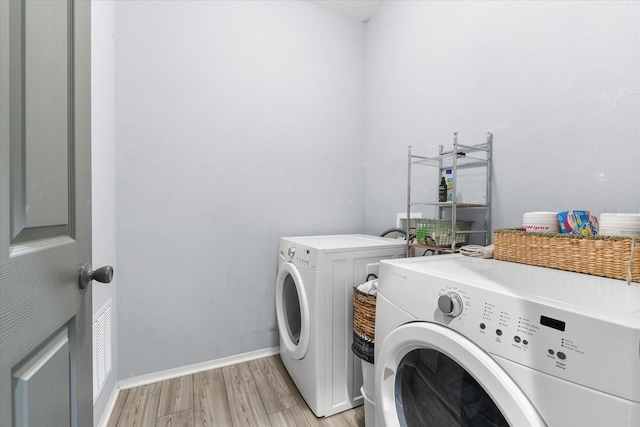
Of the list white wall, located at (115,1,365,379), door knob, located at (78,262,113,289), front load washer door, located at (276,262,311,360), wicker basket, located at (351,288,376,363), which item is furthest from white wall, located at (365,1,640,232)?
door knob, located at (78,262,113,289)

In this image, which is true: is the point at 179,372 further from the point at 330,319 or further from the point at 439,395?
the point at 439,395

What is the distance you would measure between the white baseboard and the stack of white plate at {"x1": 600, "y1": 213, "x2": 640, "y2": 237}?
1837mm

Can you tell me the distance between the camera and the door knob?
2.28ft

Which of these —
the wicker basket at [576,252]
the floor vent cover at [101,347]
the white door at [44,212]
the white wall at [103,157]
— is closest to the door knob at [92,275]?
the white door at [44,212]

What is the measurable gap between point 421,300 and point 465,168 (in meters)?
0.97

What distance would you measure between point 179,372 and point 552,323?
6.25 feet

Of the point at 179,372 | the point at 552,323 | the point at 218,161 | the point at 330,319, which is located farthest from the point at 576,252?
the point at 179,372

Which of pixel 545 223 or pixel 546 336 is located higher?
pixel 545 223

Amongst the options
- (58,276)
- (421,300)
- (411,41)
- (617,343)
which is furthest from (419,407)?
(411,41)

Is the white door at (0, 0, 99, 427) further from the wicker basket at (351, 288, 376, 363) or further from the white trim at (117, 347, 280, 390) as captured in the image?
the white trim at (117, 347, 280, 390)

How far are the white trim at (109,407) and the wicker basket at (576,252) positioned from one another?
185 cm

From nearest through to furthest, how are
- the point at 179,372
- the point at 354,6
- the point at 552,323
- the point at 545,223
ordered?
the point at 552,323
the point at 545,223
the point at 179,372
the point at 354,6

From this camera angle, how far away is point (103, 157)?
4.43 ft

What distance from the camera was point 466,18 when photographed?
143cm
